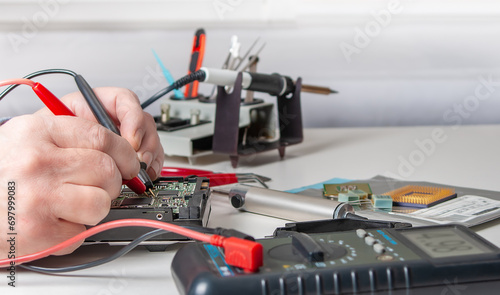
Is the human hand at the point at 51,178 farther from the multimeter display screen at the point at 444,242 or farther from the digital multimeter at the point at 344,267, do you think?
the multimeter display screen at the point at 444,242

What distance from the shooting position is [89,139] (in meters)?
0.56

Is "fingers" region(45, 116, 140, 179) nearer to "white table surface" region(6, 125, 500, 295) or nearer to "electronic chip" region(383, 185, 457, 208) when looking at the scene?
"white table surface" region(6, 125, 500, 295)

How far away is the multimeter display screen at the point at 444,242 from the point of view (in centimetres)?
46

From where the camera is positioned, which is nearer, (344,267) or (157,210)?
(344,267)

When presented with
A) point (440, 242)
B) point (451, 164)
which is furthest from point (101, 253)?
point (451, 164)

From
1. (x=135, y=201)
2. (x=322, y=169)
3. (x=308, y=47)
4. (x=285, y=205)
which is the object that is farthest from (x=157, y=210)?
(x=308, y=47)

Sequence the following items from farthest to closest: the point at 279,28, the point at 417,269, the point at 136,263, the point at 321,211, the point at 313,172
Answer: the point at 279,28, the point at 313,172, the point at 321,211, the point at 136,263, the point at 417,269

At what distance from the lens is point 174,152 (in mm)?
1059

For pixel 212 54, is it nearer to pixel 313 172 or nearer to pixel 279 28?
pixel 279 28

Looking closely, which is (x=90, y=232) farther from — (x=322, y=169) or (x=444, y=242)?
(x=322, y=169)

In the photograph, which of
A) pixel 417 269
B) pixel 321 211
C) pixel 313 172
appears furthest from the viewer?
pixel 313 172

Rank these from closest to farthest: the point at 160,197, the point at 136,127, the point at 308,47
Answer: the point at 160,197 → the point at 136,127 → the point at 308,47

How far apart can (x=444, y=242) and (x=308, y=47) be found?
1074mm

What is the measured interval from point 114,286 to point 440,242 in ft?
0.93
